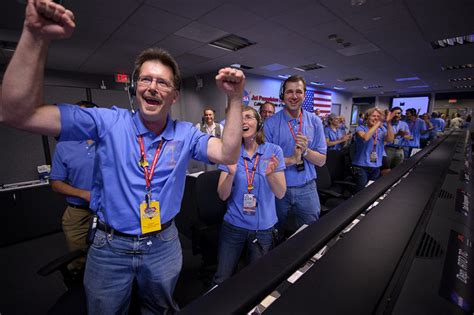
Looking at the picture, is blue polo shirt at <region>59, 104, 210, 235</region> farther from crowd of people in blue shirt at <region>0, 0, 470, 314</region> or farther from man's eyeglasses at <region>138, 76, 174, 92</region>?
man's eyeglasses at <region>138, 76, 174, 92</region>

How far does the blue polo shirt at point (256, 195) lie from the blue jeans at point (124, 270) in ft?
1.70

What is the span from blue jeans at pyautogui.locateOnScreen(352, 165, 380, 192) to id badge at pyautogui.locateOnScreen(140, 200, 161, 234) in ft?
8.89

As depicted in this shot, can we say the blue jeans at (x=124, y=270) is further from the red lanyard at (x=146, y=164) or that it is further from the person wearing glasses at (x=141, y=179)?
the red lanyard at (x=146, y=164)

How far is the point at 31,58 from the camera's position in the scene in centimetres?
62

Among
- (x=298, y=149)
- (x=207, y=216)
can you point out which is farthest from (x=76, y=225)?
(x=298, y=149)

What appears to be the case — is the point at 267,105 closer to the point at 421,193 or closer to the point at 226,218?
the point at 226,218

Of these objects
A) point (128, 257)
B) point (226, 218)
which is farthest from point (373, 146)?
point (128, 257)

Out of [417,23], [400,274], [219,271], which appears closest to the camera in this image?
[400,274]

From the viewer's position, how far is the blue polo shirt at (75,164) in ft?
5.46

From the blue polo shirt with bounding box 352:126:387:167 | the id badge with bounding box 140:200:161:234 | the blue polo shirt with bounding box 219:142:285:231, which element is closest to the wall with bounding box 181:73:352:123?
the blue polo shirt with bounding box 352:126:387:167

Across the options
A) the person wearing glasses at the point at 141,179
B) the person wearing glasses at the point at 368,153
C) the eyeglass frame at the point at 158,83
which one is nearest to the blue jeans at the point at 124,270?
the person wearing glasses at the point at 141,179

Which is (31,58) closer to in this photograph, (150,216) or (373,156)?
(150,216)

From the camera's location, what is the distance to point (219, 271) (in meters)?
1.36

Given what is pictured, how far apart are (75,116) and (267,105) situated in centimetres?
308
